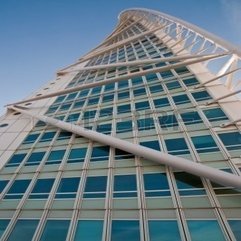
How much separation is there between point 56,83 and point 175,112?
26444 mm

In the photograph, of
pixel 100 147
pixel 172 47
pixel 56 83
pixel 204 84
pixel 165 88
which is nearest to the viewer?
pixel 100 147

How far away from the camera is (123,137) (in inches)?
953

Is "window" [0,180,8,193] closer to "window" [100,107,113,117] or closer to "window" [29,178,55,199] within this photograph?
"window" [29,178,55,199]

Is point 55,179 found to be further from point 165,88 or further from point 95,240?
point 165,88

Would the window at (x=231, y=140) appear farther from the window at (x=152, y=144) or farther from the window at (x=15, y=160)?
the window at (x=15, y=160)

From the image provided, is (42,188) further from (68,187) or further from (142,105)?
(142,105)

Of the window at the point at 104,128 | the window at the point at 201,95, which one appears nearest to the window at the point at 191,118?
the window at the point at 201,95

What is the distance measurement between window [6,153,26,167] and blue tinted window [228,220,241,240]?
723 inches

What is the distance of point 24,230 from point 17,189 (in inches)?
187

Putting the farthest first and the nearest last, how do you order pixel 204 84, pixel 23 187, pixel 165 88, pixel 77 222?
pixel 165 88 → pixel 204 84 → pixel 23 187 → pixel 77 222

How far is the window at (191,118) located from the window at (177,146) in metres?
2.45

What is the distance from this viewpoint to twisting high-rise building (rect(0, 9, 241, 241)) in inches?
617

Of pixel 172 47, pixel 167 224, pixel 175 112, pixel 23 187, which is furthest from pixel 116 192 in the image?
pixel 172 47

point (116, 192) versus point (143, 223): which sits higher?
point (116, 192)
